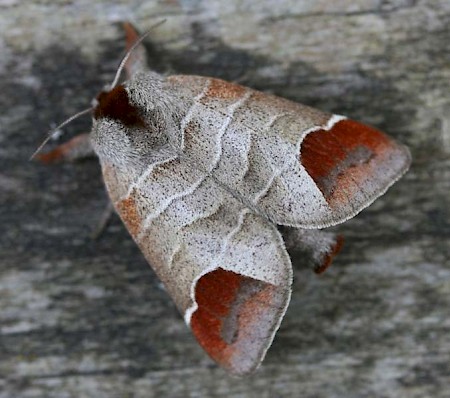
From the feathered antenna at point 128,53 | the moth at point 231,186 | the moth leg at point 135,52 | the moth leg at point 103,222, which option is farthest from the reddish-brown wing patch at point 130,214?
the moth leg at point 135,52

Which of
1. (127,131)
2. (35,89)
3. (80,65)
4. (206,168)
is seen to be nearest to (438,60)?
(206,168)

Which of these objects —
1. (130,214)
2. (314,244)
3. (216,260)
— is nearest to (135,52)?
(130,214)

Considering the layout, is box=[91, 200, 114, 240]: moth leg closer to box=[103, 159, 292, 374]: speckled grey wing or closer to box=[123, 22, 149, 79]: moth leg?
box=[103, 159, 292, 374]: speckled grey wing

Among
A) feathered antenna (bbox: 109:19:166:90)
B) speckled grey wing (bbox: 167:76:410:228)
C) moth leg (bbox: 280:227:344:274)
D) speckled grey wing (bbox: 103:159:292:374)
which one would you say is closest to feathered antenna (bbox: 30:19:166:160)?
feathered antenna (bbox: 109:19:166:90)

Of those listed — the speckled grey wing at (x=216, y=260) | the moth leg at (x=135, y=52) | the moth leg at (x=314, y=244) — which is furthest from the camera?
the moth leg at (x=135, y=52)

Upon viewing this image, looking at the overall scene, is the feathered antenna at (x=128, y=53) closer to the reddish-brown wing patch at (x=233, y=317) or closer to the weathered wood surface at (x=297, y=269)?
the weathered wood surface at (x=297, y=269)

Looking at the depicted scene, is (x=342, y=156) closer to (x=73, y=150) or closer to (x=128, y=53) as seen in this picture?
(x=128, y=53)
